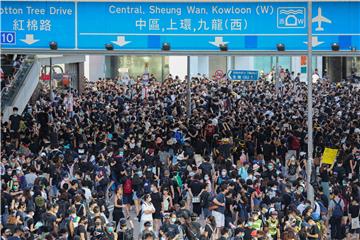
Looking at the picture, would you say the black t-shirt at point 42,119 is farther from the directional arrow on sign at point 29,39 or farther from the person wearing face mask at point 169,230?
the person wearing face mask at point 169,230

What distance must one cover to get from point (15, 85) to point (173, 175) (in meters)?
17.7

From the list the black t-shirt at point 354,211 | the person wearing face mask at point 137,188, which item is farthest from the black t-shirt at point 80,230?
the black t-shirt at point 354,211

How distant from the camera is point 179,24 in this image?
3066 cm

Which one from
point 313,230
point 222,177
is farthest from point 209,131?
point 313,230

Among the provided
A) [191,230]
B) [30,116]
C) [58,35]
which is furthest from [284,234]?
[30,116]

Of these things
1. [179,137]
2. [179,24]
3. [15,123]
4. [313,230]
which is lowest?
[313,230]

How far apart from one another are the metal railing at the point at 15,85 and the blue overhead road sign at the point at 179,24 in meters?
9.80

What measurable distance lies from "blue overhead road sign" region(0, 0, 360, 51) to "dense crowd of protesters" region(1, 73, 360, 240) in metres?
2.85

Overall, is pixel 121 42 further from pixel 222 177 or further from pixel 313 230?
pixel 313 230

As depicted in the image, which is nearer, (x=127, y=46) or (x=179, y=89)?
(x=127, y=46)

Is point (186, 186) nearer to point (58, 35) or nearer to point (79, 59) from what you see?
point (58, 35)

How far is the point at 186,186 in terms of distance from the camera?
82.9 feet

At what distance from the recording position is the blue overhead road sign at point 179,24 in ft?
99.4

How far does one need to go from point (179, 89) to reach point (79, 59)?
6263mm
